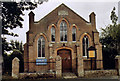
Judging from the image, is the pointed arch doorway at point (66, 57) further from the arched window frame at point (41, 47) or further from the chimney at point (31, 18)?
the chimney at point (31, 18)

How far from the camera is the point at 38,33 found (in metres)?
15.2

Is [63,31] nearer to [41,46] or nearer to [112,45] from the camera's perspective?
[41,46]

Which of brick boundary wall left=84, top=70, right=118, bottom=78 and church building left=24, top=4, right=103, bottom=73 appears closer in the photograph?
brick boundary wall left=84, top=70, right=118, bottom=78

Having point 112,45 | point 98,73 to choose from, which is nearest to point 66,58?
point 98,73

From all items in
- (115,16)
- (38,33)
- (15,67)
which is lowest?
(15,67)

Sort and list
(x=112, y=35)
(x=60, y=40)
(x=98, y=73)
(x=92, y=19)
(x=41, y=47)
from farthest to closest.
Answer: (x=112, y=35) < (x=92, y=19) < (x=60, y=40) < (x=41, y=47) < (x=98, y=73)

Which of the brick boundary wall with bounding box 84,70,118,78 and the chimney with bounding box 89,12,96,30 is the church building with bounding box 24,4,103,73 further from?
the brick boundary wall with bounding box 84,70,118,78

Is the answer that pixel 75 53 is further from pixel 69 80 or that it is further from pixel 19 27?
pixel 19 27

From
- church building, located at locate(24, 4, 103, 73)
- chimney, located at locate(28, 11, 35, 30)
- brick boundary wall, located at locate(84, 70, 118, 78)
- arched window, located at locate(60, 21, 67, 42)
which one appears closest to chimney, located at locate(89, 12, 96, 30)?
church building, located at locate(24, 4, 103, 73)

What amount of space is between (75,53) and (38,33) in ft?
16.6

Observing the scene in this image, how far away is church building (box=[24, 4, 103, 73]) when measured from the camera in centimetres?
1480

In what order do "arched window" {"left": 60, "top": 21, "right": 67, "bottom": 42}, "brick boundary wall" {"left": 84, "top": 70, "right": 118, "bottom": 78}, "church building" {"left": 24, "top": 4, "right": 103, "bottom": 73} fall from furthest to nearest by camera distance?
"arched window" {"left": 60, "top": 21, "right": 67, "bottom": 42} < "church building" {"left": 24, "top": 4, "right": 103, "bottom": 73} < "brick boundary wall" {"left": 84, "top": 70, "right": 118, "bottom": 78}

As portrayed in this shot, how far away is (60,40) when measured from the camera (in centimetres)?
1540

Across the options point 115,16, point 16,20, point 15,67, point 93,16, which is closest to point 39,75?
point 15,67
